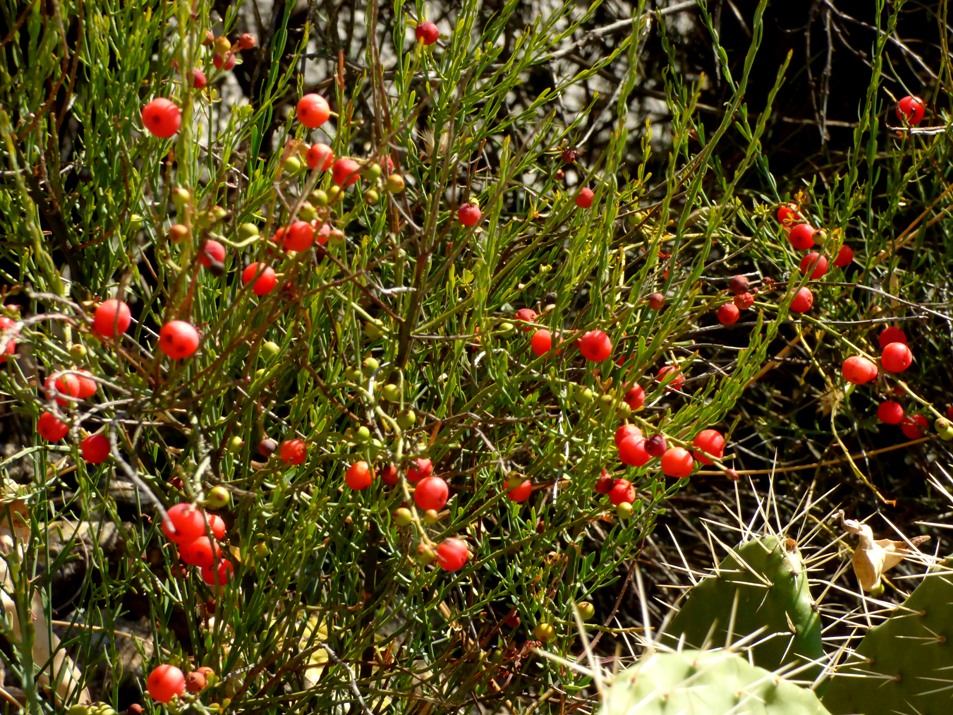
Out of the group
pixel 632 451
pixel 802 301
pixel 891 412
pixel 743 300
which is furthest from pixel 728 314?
pixel 891 412

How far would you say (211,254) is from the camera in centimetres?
102

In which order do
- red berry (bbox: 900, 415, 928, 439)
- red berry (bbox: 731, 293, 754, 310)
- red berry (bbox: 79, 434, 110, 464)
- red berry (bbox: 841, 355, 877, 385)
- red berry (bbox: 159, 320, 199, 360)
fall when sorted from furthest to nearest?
red berry (bbox: 900, 415, 928, 439)
red berry (bbox: 841, 355, 877, 385)
red berry (bbox: 731, 293, 754, 310)
red berry (bbox: 79, 434, 110, 464)
red berry (bbox: 159, 320, 199, 360)

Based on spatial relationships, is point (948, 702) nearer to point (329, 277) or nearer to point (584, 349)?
point (584, 349)

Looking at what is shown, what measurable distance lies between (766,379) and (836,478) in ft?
1.17

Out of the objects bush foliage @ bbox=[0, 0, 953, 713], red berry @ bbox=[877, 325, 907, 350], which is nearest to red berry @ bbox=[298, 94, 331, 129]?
bush foliage @ bbox=[0, 0, 953, 713]

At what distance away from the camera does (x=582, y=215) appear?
1.56 m

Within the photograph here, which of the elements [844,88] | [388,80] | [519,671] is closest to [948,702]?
[519,671]

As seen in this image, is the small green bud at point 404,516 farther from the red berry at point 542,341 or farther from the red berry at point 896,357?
the red berry at point 896,357

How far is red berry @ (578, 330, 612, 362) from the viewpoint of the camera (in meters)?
1.24

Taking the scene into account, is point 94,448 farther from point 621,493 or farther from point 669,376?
point 669,376

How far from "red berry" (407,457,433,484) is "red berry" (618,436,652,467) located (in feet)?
0.84

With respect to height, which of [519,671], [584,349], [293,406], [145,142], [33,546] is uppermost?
[145,142]

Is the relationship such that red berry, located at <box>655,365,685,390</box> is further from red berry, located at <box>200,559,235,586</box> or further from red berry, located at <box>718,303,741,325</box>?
red berry, located at <box>200,559,235,586</box>

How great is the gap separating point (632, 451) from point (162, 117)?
728mm
